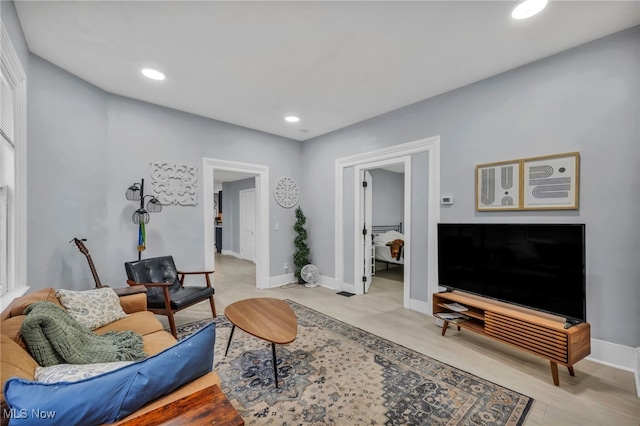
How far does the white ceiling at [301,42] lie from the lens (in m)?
1.97

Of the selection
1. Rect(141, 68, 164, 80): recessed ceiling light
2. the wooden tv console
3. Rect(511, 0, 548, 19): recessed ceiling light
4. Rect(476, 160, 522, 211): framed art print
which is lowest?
the wooden tv console

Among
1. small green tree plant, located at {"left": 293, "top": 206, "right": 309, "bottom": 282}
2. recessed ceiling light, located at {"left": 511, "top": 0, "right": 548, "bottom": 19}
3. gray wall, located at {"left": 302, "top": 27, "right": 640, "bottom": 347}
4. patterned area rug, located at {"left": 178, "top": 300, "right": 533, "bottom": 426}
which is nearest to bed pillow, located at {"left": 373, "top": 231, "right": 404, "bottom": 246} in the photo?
small green tree plant, located at {"left": 293, "top": 206, "right": 309, "bottom": 282}

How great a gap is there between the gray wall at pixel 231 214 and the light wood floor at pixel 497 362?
412 cm

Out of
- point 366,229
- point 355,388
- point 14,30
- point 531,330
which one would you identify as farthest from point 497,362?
point 14,30

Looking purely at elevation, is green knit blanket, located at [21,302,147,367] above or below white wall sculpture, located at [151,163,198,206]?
below

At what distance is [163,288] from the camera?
2.77m

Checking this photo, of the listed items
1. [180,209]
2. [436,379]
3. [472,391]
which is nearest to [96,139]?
[180,209]

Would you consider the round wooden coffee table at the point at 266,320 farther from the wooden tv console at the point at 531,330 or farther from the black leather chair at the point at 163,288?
the wooden tv console at the point at 531,330

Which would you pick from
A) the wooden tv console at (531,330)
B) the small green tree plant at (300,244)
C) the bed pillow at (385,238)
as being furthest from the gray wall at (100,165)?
the wooden tv console at (531,330)

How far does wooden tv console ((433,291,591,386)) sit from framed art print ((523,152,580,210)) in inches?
38.8

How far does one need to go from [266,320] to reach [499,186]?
8.64ft

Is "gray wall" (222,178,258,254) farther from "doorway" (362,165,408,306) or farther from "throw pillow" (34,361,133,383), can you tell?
"throw pillow" (34,361,133,383)

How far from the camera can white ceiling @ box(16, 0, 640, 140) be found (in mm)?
1966

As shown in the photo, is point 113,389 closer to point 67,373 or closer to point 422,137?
point 67,373
